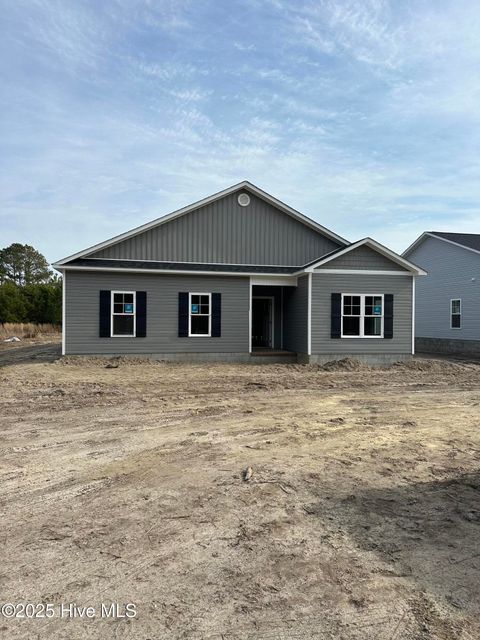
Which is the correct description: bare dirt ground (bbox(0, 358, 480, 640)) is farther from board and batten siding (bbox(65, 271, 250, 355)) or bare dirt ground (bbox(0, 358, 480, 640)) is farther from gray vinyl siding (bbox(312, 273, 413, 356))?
gray vinyl siding (bbox(312, 273, 413, 356))

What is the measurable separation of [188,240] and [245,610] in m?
16.4

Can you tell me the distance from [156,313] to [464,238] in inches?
634

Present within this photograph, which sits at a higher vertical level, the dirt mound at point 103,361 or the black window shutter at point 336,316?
the black window shutter at point 336,316

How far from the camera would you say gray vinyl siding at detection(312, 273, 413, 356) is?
685 inches

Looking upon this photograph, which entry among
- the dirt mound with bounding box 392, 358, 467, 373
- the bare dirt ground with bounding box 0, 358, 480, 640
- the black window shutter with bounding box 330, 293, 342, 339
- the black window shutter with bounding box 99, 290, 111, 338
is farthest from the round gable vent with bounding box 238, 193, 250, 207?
the bare dirt ground with bounding box 0, 358, 480, 640

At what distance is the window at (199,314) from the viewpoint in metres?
17.7

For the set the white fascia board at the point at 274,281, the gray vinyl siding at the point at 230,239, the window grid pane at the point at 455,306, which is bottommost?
the window grid pane at the point at 455,306

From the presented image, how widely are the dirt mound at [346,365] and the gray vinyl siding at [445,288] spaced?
8.54m

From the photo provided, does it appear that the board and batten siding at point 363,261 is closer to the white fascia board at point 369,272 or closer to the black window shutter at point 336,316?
the white fascia board at point 369,272

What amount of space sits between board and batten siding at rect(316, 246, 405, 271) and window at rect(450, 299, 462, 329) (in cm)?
762

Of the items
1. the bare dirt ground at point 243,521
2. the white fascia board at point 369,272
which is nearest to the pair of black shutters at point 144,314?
the white fascia board at point 369,272

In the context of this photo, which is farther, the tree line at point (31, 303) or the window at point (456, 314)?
the tree line at point (31, 303)

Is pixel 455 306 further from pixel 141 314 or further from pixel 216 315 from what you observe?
pixel 141 314

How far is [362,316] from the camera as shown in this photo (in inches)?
701
